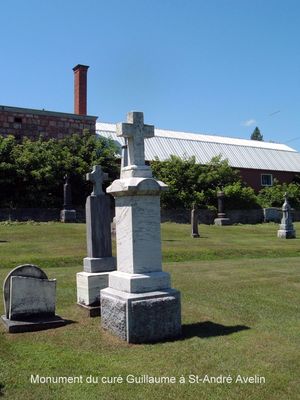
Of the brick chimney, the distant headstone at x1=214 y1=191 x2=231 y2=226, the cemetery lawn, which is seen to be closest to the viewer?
the cemetery lawn

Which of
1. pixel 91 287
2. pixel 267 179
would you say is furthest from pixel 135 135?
pixel 267 179

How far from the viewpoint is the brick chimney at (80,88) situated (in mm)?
34125

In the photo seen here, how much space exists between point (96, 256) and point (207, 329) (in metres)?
2.40

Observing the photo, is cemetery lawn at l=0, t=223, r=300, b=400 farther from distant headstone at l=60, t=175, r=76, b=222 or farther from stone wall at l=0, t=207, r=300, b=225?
distant headstone at l=60, t=175, r=76, b=222

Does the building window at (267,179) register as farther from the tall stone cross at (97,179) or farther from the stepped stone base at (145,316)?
the stepped stone base at (145,316)

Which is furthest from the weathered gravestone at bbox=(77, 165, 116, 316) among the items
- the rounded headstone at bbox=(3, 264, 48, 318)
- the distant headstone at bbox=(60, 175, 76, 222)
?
the distant headstone at bbox=(60, 175, 76, 222)

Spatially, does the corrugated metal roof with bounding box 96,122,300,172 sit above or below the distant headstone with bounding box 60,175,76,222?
above

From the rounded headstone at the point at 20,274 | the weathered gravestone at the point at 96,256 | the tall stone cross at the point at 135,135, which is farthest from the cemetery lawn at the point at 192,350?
the tall stone cross at the point at 135,135

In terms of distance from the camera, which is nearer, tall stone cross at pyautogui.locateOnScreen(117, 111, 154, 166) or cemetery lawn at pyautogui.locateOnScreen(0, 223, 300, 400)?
cemetery lawn at pyautogui.locateOnScreen(0, 223, 300, 400)

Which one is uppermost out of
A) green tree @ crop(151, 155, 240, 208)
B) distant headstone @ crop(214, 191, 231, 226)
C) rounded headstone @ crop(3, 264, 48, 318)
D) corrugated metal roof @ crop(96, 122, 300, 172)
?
corrugated metal roof @ crop(96, 122, 300, 172)

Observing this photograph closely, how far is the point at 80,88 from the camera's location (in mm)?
34125

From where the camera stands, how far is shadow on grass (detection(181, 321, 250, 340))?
232 inches

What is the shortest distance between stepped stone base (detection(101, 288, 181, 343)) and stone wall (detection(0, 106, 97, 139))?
88.2ft

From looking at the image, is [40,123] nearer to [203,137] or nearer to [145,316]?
[203,137]
